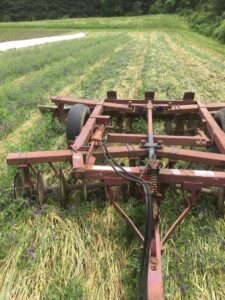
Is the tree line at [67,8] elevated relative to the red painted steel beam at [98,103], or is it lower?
elevated

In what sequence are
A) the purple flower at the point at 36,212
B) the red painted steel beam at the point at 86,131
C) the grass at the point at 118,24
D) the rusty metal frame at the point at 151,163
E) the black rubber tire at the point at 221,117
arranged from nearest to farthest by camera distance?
the rusty metal frame at the point at 151,163 < the purple flower at the point at 36,212 < the red painted steel beam at the point at 86,131 < the black rubber tire at the point at 221,117 < the grass at the point at 118,24

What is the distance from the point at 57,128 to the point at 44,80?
479 cm

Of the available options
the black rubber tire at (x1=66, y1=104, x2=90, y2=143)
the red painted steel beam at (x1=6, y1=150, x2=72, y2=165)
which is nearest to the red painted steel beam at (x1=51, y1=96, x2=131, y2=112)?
the black rubber tire at (x1=66, y1=104, x2=90, y2=143)

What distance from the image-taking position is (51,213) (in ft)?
12.1

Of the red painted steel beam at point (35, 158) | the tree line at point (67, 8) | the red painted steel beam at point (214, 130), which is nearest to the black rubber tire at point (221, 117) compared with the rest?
the red painted steel beam at point (214, 130)

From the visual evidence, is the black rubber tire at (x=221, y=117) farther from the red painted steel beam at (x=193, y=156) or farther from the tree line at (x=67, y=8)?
the tree line at (x=67, y=8)

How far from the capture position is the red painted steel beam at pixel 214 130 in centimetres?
411

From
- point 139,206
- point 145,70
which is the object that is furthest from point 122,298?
point 145,70

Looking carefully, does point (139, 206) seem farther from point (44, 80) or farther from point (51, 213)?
point (44, 80)

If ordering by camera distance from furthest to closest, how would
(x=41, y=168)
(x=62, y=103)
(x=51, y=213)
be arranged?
(x=62, y=103)
(x=41, y=168)
(x=51, y=213)

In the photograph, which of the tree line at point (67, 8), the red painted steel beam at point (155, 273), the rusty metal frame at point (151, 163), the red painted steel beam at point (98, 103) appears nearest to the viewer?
the red painted steel beam at point (155, 273)

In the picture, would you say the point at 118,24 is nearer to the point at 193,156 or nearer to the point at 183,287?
the point at 193,156

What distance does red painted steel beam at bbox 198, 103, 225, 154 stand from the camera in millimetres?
4113

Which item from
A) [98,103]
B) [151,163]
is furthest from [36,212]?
[98,103]
